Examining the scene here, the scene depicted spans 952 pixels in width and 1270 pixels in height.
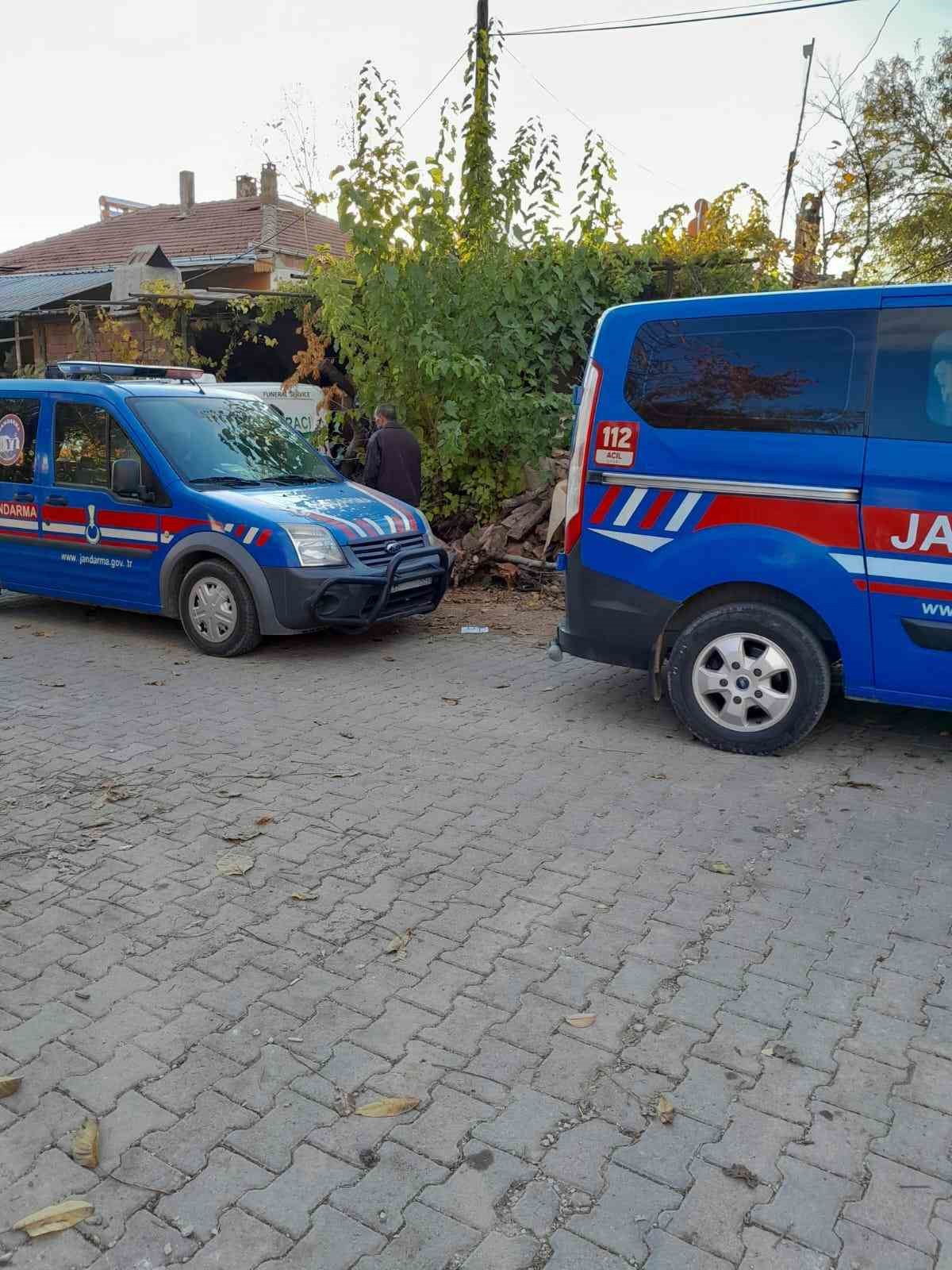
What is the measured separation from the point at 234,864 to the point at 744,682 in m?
2.74

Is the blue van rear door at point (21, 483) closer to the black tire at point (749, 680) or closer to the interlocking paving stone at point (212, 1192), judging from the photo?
the black tire at point (749, 680)

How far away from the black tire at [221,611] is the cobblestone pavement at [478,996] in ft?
5.11

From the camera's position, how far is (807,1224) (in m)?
2.39

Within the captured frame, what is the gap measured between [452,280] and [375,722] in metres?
5.80

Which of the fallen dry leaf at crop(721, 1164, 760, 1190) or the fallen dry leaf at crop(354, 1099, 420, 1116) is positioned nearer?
the fallen dry leaf at crop(721, 1164, 760, 1190)

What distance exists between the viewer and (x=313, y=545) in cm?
727

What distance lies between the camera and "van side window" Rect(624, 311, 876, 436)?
5.12 metres

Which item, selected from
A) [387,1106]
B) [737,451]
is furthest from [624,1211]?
[737,451]

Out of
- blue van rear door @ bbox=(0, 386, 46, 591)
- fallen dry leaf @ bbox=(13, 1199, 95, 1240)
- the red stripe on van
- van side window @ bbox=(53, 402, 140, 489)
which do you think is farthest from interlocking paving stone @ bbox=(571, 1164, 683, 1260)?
blue van rear door @ bbox=(0, 386, 46, 591)

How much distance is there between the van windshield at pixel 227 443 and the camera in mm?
7840

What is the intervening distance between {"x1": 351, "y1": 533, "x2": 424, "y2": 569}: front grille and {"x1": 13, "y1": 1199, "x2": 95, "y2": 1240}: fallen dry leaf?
5333mm

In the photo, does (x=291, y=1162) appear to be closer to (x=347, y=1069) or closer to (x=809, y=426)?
(x=347, y=1069)

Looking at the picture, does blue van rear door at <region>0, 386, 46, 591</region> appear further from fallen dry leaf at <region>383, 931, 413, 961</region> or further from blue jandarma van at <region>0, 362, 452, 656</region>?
fallen dry leaf at <region>383, 931, 413, 961</region>

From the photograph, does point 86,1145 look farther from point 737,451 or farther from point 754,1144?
point 737,451
